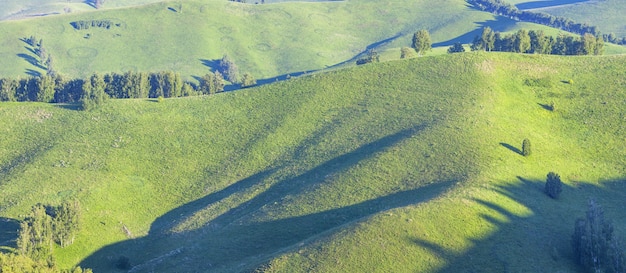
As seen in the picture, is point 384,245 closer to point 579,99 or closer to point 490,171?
point 490,171

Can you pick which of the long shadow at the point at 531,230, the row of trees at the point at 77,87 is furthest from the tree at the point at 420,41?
the long shadow at the point at 531,230

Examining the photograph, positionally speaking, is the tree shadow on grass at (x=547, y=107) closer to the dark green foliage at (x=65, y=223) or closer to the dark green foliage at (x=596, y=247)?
the dark green foliage at (x=596, y=247)

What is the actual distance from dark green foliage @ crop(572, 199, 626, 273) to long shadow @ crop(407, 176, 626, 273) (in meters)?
1.34

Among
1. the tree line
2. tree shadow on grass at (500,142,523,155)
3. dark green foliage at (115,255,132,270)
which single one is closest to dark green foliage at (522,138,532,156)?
tree shadow on grass at (500,142,523,155)

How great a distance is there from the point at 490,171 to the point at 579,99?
124 feet

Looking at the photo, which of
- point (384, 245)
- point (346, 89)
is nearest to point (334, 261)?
point (384, 245)

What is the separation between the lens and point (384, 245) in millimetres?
61812

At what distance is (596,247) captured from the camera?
59844mm

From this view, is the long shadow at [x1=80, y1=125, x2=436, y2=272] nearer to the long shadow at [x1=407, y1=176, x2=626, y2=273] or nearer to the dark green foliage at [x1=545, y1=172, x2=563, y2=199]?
the long shadow at [x1=407, y1=176, x2=626, y2=273]

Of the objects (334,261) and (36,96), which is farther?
(36,96)

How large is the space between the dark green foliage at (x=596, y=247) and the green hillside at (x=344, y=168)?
2.26 metres

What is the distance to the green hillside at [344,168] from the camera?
6469 cm

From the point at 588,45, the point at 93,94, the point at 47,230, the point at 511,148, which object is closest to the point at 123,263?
the point at 47,230

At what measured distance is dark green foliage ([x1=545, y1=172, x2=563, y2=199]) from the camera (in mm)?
76625
